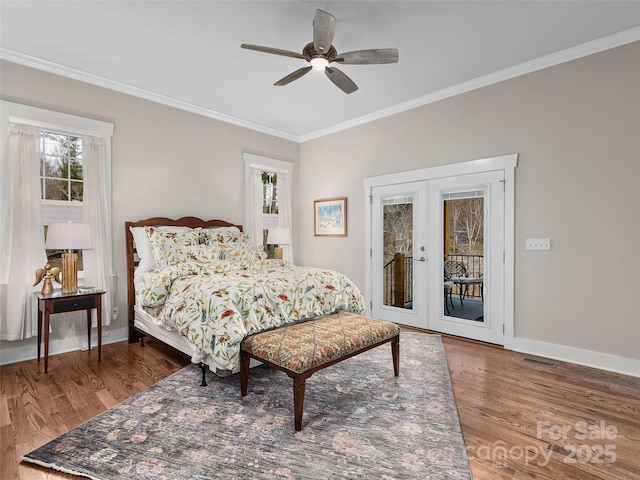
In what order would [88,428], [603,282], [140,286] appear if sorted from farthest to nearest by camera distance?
1. [140,286]
2. [603,282]
3. [88,428]

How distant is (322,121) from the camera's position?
5000mm

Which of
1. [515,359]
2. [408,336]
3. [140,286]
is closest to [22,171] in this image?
[140,286]

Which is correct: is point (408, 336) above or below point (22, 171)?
below

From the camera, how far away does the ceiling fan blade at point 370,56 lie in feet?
8.29

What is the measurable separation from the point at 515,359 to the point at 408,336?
110 cm

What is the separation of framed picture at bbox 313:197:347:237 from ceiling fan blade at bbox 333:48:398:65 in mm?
2583

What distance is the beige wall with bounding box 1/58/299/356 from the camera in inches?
133

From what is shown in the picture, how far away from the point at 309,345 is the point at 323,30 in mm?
2123

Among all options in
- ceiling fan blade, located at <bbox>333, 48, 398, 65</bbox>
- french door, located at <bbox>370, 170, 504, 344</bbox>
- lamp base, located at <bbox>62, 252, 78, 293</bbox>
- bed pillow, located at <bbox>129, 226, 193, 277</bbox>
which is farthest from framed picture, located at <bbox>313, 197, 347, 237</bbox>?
lamp base, located at <bbox>62, 252, 78, 293</bbox>

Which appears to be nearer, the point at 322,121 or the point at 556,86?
the point at 556,86

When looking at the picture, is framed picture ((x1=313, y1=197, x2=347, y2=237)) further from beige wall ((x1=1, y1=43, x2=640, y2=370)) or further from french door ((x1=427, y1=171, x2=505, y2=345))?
french door ((x1=427, y1=171, x2=505, y2=345))

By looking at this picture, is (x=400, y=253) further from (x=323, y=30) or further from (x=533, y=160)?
A: (x=323, y=30)

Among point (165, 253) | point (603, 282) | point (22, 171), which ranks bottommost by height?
point (603, 282)

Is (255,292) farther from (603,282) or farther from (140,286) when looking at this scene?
(603,282)
